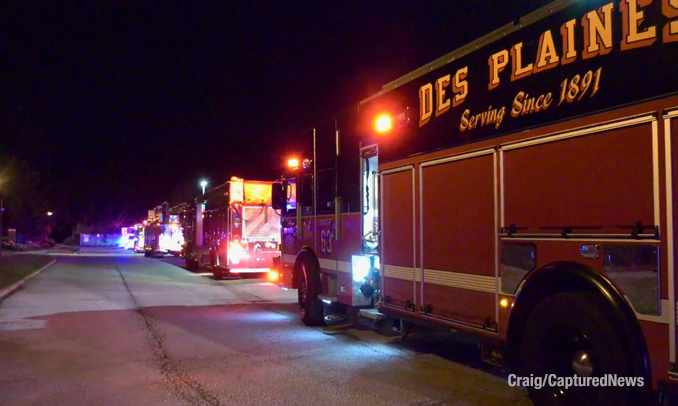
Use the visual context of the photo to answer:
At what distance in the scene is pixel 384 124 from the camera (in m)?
7.11

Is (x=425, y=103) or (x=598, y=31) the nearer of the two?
(x=598, y=31)

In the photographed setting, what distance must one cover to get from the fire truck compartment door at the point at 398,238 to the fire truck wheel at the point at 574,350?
1943 mm

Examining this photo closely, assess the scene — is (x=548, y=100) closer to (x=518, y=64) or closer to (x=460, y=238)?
(x=518, y=64)

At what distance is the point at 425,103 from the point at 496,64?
1.23 meters

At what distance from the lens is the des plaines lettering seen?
3775mm

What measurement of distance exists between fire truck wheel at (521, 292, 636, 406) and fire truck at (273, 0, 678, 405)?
1 centimetres

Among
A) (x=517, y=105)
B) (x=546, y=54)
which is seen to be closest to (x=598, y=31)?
(x=546, y=54)

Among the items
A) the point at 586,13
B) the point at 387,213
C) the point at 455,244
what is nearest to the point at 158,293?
the point at 387,213

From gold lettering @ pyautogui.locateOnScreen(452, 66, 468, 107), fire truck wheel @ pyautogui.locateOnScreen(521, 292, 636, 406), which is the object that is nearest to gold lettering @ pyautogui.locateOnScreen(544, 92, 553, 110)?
gold lettering @ pyautogui.locateOnScreen(452, 66, 468, 107)

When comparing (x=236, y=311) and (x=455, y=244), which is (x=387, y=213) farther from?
(x=236, y=311)

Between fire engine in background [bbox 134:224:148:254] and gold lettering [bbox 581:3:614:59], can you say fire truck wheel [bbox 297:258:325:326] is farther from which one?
fire engine in background [bbox 134:224:148:254]

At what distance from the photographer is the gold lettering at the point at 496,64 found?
16.9 ft

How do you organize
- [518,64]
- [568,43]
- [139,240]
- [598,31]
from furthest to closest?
[139,240] < [518,64] < [568,43] < [598,31]

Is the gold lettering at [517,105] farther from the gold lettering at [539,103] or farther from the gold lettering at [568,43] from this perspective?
the gold lettering at [568,43]
